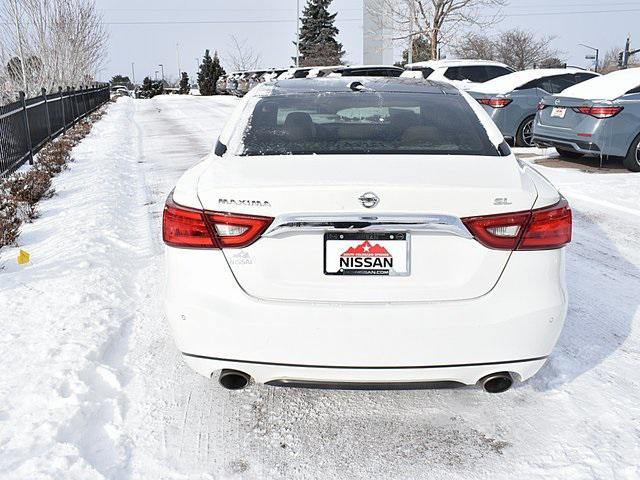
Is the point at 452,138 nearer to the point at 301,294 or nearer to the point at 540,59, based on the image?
the point at 301,294

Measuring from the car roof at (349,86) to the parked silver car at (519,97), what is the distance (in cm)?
798

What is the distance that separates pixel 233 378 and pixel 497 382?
43.7 inches

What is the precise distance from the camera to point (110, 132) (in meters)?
17.3

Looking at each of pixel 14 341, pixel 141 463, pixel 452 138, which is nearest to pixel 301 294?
pixel 141 463

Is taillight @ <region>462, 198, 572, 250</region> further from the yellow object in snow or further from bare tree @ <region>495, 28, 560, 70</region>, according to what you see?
bare tree @ <region>495, 28, 560, 70</region>

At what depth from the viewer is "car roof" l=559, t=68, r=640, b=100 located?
8.87 metres

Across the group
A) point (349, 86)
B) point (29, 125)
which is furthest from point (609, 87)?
point (29, 125)

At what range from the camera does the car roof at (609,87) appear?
887 centimetres

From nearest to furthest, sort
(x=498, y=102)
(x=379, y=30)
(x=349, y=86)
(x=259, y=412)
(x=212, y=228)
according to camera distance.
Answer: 1. (x=212, y=228)
2. (x=259, y=412)
3. (x=349, y=86)
4. (x=498, y=102)
5. (x=379, y=30)

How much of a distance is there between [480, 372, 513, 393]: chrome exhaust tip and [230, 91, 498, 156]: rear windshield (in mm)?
967

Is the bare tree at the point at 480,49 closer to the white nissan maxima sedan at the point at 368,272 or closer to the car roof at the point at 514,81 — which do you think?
the car roof at the point at 514,81

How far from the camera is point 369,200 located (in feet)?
7.17

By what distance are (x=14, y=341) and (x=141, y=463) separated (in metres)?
1.50

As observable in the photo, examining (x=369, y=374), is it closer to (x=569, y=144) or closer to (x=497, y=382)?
(x=497, y=382)
